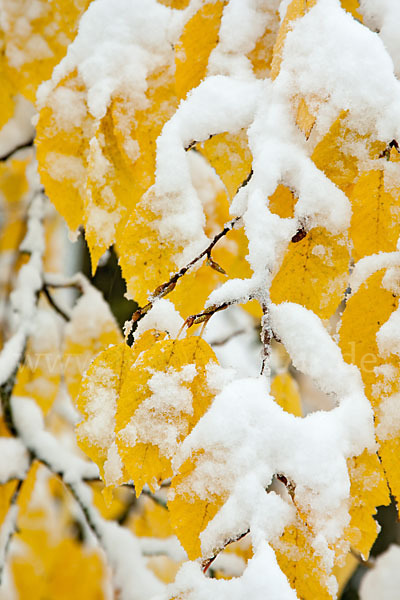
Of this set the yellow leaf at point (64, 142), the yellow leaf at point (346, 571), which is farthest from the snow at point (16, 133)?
the yellow leaf at point (346, 571)

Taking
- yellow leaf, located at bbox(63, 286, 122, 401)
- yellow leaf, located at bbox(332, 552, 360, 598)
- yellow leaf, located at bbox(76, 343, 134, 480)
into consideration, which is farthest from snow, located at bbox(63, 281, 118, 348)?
yellow leaf, located at bbox(332, 552, 360, 598)

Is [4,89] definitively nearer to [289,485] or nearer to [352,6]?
[352,6]

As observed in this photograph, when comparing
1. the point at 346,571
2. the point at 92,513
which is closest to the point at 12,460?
the point at 92,513

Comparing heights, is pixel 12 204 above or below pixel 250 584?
below

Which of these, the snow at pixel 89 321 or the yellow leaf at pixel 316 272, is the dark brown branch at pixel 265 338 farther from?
the snow at pixel 89 321

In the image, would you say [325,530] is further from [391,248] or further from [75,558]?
[75,558]
